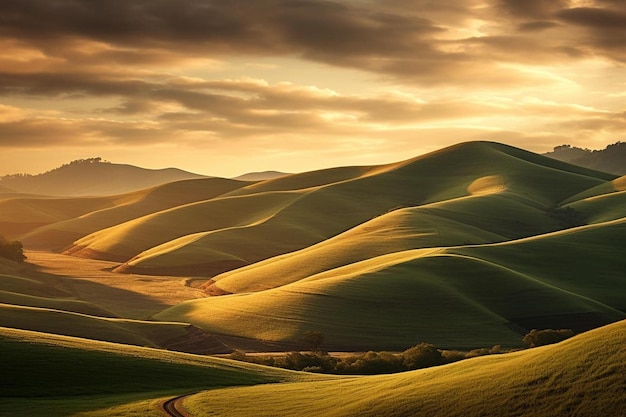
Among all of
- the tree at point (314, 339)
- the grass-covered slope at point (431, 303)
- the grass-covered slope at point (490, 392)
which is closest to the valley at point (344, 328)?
the grass-covered slope at point (490, 392)

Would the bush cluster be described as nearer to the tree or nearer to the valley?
the valley

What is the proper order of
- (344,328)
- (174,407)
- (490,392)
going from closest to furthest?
(490,392), (174,407), (344,328)

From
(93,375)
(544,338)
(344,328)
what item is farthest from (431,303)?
(93,375)


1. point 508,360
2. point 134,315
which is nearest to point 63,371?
point 508,360

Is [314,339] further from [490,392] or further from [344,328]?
[490,392]

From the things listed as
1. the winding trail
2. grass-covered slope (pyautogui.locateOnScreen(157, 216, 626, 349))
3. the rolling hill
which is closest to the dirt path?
grass-covered slope (pyautogui.locateOnScreen(157, 216, 626, 349))

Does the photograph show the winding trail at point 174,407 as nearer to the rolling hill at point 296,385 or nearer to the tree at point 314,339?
the rolling hill at point 296,385

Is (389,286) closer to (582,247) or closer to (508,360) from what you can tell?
(582,247)

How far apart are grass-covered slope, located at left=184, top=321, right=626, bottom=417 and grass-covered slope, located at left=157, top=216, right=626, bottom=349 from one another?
2468 inches

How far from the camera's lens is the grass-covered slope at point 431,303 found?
11706cm

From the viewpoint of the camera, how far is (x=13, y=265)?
7539 inches

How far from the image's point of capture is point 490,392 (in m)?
41.2

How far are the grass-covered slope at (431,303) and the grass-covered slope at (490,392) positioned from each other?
6269 cm

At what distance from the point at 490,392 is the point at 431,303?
8537 centimetres
